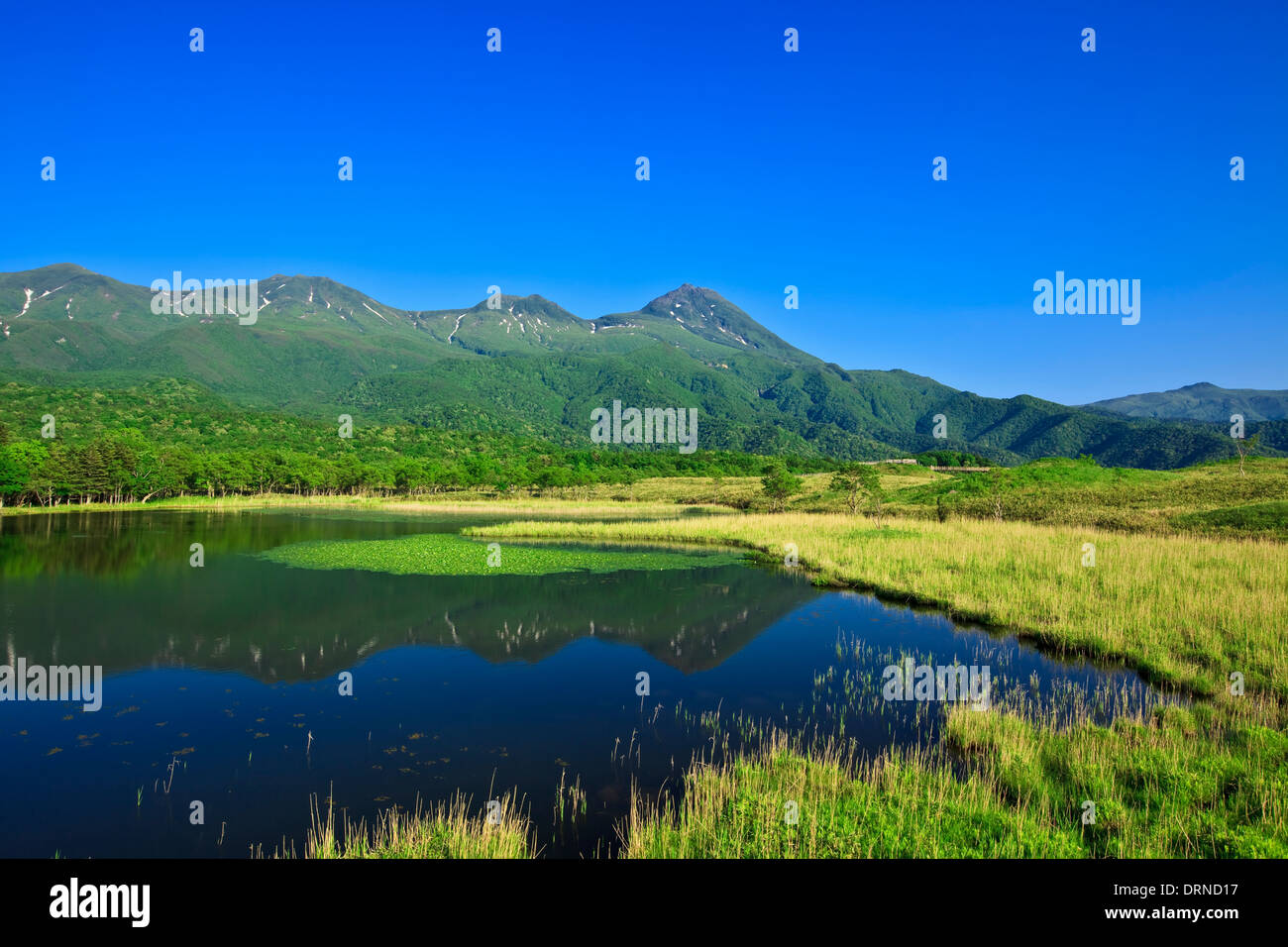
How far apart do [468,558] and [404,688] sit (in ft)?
78.8

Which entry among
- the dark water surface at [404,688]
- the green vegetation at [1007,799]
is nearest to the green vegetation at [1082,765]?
the green vegetation at [1007,799]

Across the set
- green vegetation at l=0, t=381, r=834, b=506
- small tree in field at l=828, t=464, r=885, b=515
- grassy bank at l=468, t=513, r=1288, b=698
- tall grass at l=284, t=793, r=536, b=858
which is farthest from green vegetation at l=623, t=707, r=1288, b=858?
green vegetation at l=0, t=381, r=834, b=506

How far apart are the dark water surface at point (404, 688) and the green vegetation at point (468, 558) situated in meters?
3.33

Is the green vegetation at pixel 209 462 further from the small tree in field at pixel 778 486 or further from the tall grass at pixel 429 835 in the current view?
the tall grass at pixel 429 835

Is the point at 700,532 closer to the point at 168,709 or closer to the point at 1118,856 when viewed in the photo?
the point at 168,709

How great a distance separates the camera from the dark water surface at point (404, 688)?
1100cm

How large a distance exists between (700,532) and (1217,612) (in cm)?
3750

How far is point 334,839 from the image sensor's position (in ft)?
31.4

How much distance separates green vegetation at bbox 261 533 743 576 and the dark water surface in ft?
10.9

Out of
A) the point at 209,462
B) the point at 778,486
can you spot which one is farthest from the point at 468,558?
the point at 209,462

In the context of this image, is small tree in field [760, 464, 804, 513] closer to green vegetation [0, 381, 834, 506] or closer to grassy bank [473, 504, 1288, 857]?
grassy bank [473, 504, 1288, 857]

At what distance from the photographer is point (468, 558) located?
40719 millimetres

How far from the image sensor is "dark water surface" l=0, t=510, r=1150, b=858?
1100 cm
